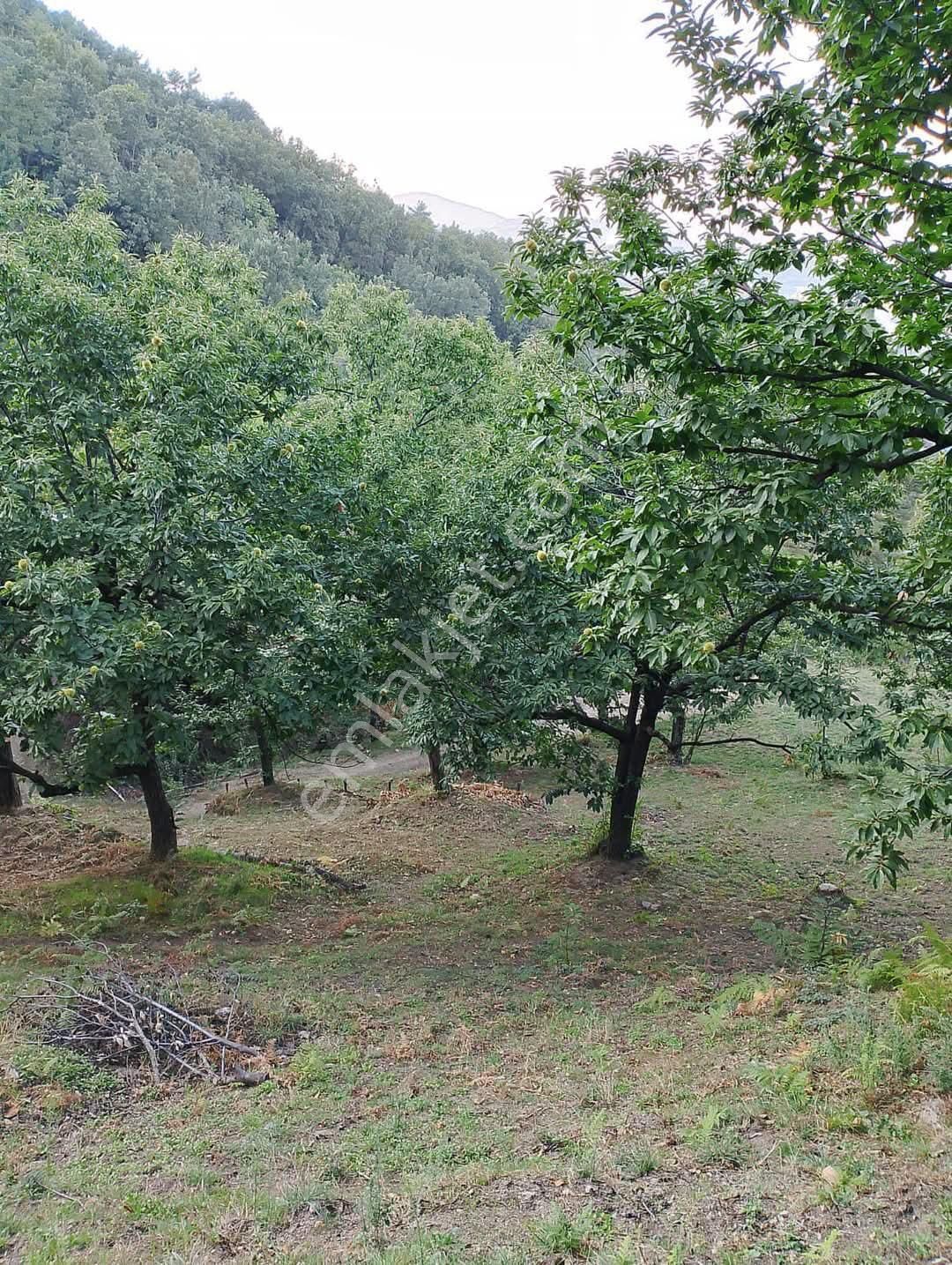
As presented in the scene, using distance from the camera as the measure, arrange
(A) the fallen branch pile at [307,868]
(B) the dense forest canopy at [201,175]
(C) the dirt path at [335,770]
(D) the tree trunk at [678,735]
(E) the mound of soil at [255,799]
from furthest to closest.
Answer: (B) the dense forest canopy at [201,175] → (C) the dirt path at [335,770] → (E) the mound of soil at [255,799] → (A) the fallen branch pile at [307,868] → (D) the tree trunk at [678,735]

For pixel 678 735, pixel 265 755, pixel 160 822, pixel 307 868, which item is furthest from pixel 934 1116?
pixel 265 755

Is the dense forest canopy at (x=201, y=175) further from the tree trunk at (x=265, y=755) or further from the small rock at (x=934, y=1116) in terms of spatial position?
the small rock at (x=934, y=1116)

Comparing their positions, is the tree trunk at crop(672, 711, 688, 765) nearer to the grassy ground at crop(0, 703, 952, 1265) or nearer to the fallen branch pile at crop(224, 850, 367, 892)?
the grassy ground at crop(0, 703, 952, 1265)

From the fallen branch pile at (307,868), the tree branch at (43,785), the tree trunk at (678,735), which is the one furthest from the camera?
the fallen branch pile at (307,868)

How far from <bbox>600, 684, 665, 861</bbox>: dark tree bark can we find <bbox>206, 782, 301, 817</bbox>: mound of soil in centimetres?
816

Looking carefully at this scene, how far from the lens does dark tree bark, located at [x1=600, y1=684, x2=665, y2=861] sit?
38.0 feet

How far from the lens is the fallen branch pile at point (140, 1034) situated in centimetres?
667

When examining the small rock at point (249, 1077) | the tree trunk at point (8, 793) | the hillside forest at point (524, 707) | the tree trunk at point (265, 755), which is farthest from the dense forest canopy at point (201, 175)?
the small rock at point (249, 1077)

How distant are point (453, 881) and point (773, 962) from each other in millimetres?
5147

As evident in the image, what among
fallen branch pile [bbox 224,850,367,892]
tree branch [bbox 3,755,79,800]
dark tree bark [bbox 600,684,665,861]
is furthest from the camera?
fallen branch pile [bbox 224,850,367,892]

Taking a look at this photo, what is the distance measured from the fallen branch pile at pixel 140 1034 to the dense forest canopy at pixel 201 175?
121 feet

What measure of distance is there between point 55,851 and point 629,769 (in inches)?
335

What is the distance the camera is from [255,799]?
1872 cm

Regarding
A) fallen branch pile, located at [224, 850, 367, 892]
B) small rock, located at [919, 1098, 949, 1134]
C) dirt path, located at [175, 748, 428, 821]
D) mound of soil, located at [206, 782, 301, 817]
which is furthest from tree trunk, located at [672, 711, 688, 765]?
mound of soil, located at [206, 782, 301, 817]
